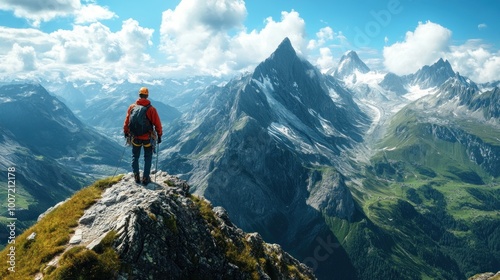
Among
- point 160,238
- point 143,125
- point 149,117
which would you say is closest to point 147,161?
point 143,125

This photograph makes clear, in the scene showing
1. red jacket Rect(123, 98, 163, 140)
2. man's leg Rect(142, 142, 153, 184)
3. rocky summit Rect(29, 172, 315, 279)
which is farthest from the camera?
man's leg Rect(142, 142, 153, 184)

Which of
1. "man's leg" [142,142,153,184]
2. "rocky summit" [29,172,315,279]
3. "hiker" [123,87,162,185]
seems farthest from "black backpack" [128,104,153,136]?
"rocky summit" [29,172,315,279]

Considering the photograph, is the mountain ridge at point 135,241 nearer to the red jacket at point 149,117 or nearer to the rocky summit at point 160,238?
the rocky summit at point 160,238

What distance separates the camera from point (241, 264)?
81.3 ft

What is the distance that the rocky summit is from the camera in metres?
17.9

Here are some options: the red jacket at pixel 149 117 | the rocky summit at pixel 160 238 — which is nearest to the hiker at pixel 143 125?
the red jacket at pixel 149 117

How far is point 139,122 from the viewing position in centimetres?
2442

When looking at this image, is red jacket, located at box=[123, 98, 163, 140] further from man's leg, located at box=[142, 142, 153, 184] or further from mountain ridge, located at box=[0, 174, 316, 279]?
mountain ridge, located at box=[0, 174, 316, 279]

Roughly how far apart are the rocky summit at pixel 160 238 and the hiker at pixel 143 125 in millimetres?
3149

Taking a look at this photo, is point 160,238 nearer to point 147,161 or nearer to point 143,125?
point 147,161

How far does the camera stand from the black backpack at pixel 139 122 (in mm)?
24189

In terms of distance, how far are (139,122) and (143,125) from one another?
13.5 inches

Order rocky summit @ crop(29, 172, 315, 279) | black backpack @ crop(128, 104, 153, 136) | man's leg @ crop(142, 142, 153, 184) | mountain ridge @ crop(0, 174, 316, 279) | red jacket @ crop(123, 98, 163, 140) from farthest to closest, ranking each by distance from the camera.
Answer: man's leg @ crop(142, 142, 153, 184), red jacket @ crop(123, 98, 163, 140), black backpack @ crop(128, 104, 153, 136), rocky summit @ crop(29, 172, 315, 279), mountain ridge @ crop(0, 174, 316, 279)

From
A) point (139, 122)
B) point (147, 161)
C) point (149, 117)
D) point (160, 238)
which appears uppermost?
point (149, 117)
